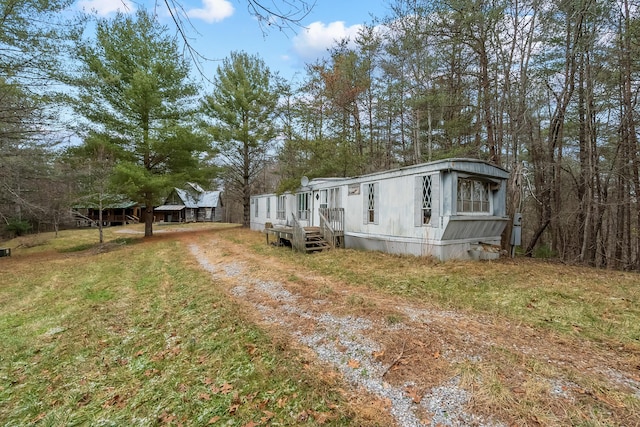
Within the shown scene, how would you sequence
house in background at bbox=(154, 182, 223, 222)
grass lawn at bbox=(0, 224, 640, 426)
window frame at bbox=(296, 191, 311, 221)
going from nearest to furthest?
grass lawn at bbox=(0, 224, 640, 426) → window frame at bbox=(296, 191, 311, 221) → house in background at bbox=(154, 182, 223, 222)

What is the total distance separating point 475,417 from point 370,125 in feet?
52.7

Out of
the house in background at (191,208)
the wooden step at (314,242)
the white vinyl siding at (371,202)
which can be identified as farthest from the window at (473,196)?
the house in background at (191,208)

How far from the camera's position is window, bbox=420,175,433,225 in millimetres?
7906

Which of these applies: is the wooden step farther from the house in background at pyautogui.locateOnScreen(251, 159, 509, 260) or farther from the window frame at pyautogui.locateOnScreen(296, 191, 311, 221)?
the window frame at pyautogui.locateOnScreen(296, 191, 311, 221)

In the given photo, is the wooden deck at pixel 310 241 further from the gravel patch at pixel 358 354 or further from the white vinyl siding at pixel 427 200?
the gravel patch at pixel 358 354

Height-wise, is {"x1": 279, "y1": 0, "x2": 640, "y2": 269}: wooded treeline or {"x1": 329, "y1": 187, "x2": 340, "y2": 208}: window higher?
{"x1": 279, "y1": 0, "x2": 640, "y2": 269}: wooded treeline

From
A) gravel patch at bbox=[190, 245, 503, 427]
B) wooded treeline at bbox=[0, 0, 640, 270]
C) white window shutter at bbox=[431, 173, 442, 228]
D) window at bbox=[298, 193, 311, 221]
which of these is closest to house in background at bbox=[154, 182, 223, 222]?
A: wooded treeline at bbox=[0, 0, 640, 270]

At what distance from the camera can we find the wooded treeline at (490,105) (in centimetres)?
819

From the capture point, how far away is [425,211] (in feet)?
26.3

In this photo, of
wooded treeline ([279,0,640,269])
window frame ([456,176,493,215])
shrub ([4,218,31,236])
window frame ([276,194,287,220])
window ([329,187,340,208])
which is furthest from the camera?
shrub ([4,218,31,236])

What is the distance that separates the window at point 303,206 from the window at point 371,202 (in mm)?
3892

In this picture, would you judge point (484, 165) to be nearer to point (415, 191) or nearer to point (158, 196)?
point (415, 191)

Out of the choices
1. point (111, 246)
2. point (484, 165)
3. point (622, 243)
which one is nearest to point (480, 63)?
point (484, 165)

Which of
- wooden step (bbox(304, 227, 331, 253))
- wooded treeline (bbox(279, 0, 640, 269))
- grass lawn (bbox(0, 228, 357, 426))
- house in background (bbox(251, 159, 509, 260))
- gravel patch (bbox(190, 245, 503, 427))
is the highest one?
wooded treeline (bbox(279, 0, 640, 269))
